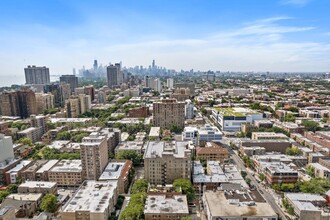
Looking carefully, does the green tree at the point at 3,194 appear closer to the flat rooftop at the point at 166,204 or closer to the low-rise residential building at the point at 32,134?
the flat rooftop at the point at 166,204

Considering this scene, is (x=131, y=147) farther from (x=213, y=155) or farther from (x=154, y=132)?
(x=213, y=155)

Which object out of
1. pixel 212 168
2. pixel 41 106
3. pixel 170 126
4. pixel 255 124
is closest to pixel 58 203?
pixel 212 168

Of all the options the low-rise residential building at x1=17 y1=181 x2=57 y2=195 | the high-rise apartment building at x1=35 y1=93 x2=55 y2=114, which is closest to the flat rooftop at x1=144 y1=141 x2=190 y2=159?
the low-rise residential building at x1=17 y1=181 x2=57 y2=195

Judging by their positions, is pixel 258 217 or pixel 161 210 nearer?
pixel 258 217

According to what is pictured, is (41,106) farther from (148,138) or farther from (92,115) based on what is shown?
(148,138)


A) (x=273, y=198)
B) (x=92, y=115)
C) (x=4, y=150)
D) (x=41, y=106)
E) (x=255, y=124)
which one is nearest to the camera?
(x=273, y=198)

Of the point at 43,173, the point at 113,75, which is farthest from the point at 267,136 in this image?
the point at 113,75

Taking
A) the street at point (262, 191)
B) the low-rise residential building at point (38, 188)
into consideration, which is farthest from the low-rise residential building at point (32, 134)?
the street at point (262, 191)
